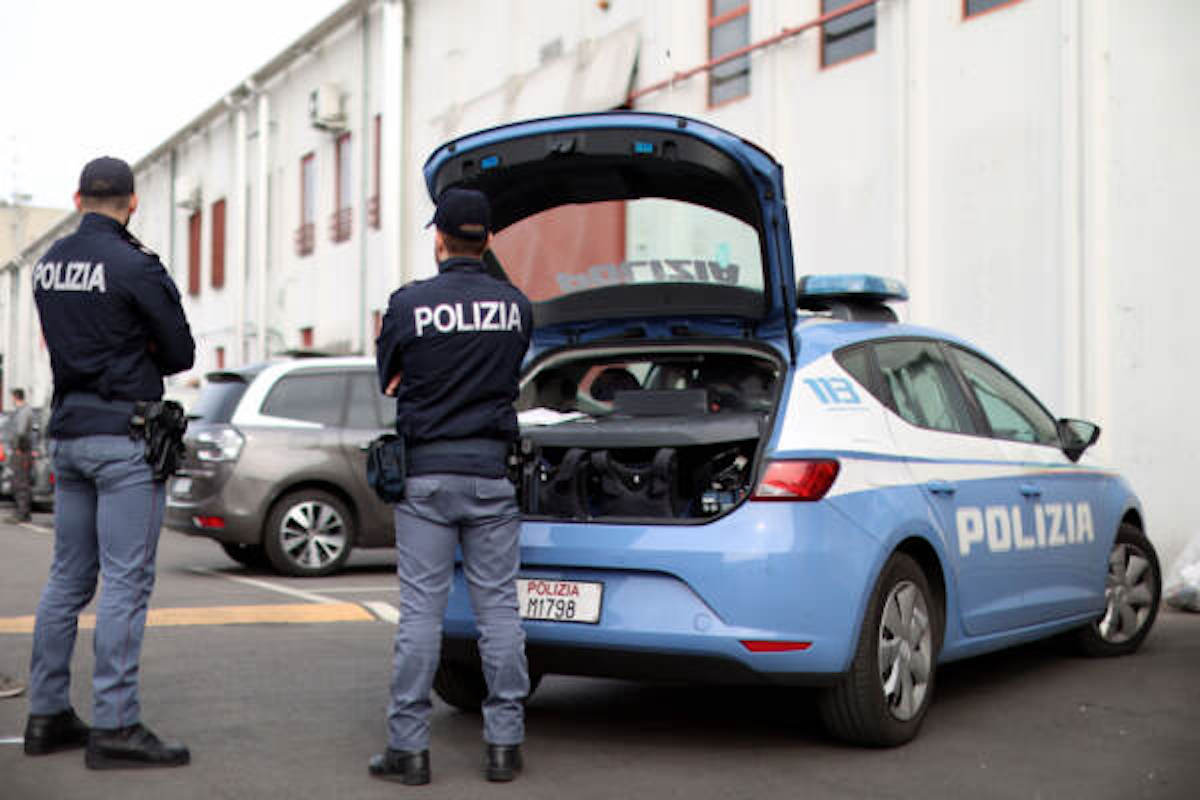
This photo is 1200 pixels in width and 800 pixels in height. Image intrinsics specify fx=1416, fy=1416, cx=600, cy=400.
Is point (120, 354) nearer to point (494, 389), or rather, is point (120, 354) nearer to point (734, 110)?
point (494, 389)

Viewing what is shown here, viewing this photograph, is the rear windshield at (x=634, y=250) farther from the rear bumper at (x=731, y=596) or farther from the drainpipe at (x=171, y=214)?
the drainpipe at (x=171, y=214)

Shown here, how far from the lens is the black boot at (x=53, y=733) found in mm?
4875

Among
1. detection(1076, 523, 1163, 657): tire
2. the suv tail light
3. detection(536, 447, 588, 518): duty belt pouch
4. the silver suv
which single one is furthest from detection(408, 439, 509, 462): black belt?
the suv tail light

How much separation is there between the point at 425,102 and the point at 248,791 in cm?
1932

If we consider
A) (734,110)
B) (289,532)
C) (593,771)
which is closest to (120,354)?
(593,771)

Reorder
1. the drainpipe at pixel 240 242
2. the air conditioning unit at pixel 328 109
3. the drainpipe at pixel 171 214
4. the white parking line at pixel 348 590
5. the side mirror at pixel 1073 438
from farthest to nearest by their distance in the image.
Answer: the drainpipe at pixel 171 214 → the drainpipe at pixel 240 242 → the air conditioning unit at pixel 328 109 → the white parking line at pixel 348 590 → the side mirror at pixel 1073 438

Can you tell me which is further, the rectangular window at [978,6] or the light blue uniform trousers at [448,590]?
the rectangular window at [978,6]

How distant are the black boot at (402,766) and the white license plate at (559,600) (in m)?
0.65

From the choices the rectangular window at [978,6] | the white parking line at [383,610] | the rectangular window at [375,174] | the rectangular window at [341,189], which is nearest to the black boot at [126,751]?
the white parking line at [383,610]

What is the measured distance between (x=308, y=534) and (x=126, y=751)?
21.3 ft

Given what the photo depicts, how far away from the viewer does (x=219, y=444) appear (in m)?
10.9

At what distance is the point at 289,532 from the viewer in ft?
36.5

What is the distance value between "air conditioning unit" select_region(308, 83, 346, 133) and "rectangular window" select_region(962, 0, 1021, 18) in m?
15.5

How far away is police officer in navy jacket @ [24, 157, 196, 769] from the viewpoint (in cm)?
475
